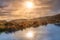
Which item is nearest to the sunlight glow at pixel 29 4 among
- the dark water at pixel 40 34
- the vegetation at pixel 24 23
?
the vegetation at pixel 24 23

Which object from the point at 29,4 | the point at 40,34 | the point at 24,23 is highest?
the point at 29,4

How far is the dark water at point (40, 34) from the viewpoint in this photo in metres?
3.40

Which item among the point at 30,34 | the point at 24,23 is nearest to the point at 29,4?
the point at 24,23

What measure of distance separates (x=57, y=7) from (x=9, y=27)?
1356 mm

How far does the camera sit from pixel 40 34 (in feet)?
11.5

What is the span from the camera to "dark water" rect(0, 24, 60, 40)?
11.1 feet

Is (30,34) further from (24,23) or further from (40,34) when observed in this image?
(24,23)

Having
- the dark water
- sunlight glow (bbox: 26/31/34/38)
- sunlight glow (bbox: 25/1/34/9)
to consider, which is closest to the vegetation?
the dark water

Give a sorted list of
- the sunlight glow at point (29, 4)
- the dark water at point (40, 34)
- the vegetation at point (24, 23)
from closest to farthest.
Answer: the dark water at point (40, 34)
the vegetation at point (24, 23)
the sunlight glow at point (29, 4)

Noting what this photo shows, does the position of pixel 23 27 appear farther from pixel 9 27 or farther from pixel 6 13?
pixel 6 13

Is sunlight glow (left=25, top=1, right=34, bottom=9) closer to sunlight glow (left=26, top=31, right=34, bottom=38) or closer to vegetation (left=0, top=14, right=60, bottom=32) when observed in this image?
vegetation (left=0, top=14, right=60, bottom=32)

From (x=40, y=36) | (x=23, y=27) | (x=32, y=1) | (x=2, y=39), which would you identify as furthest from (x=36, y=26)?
(x=32, y=1)

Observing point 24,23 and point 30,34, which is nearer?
point 30,34

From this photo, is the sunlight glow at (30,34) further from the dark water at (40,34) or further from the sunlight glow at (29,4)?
the sunlight glow at (29,4)
